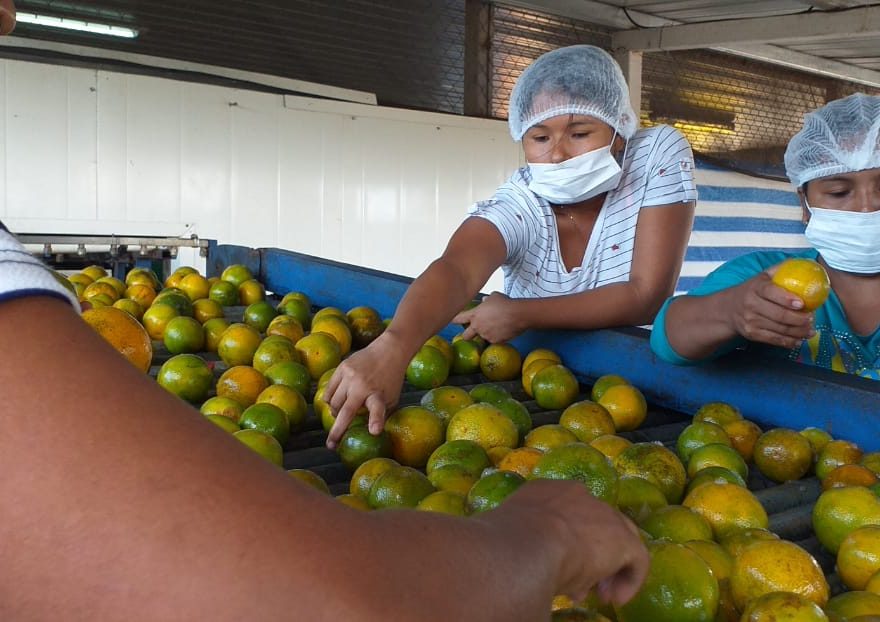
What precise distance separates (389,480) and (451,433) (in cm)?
38

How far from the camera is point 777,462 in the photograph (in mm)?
1777

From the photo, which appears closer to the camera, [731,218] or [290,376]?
[290,376]

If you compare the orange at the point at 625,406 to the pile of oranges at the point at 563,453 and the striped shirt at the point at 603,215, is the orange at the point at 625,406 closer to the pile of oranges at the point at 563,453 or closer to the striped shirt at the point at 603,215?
the pile of oranges at the point at 563,453

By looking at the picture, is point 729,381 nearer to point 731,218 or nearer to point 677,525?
point 677,525

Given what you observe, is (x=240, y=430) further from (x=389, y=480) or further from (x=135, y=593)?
(x=135, y=593)

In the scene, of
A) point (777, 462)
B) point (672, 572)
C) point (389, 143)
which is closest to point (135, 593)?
point (672, 572)

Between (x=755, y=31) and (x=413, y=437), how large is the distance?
6299 millimetres

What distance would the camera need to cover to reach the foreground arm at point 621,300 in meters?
2.52

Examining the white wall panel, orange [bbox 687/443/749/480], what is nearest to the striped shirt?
orange [bbox 687/443/749/480]

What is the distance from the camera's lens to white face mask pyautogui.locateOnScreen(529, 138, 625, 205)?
2715 mm

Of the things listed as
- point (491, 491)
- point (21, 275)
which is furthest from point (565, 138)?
point (21, 275)

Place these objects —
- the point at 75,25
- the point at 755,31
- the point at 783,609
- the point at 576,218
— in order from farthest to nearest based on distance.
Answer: the point at 755,31
the point at 75,25
the point at 576,218
the point at 783,609

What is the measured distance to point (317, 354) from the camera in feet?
8.03

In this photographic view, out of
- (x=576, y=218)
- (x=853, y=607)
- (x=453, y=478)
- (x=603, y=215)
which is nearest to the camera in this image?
(x=853, y=607)
